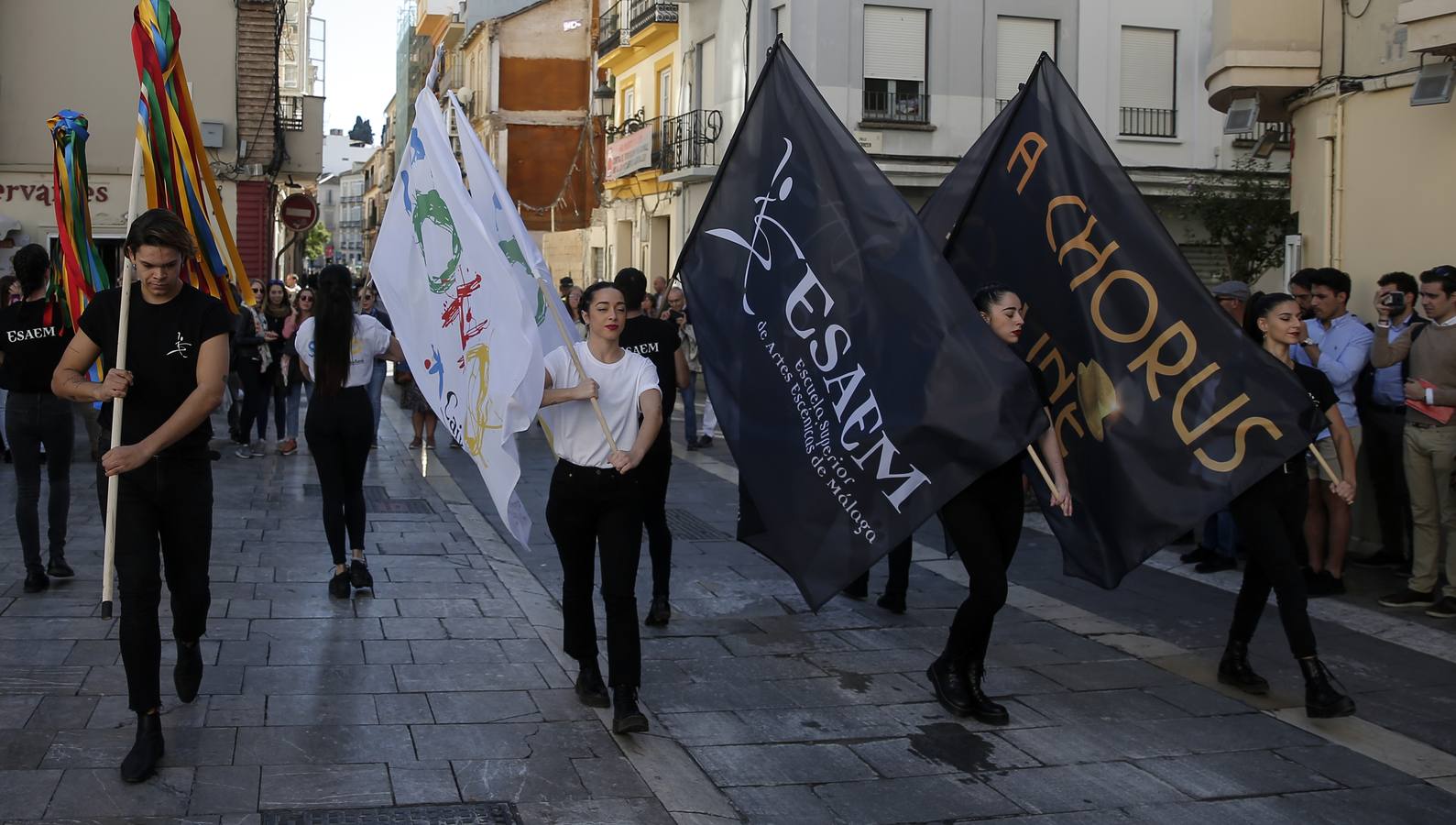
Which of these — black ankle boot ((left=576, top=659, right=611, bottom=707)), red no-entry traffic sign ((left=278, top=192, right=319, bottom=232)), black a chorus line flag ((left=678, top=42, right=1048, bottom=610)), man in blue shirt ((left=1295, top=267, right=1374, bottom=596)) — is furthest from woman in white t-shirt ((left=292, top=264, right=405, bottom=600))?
red no-entry traffic sign ((left=278, top=192, right=319, bottom=232))

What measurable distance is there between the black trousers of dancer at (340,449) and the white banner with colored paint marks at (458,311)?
3.84ft

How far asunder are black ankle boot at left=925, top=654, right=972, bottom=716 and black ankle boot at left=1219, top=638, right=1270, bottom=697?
52.6 inches

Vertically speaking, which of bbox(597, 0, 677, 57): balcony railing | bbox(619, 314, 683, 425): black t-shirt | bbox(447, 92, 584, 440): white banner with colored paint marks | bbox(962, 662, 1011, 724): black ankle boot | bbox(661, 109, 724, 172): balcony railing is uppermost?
bbox(597, 0, 677, 57): balcony railing

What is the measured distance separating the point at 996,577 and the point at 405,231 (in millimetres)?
3065

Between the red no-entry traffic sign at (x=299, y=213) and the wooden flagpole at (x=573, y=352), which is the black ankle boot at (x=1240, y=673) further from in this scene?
the red no-entry traffic sign at (x=299, y=213)

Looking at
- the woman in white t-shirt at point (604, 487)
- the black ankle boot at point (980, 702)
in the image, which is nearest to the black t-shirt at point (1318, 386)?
the black ankle boot at point (980, 702)

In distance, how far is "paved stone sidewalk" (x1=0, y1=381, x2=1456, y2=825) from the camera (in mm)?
4906

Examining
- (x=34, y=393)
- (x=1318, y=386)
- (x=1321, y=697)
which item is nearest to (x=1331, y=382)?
(x=1318, y=386)

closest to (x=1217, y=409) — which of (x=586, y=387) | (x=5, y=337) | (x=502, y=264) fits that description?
(x=586, y=387)

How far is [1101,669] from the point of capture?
6.75 metres

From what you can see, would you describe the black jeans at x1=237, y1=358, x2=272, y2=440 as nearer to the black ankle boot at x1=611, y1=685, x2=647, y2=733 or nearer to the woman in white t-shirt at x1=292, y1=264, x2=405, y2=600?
the woman in white t-shirt at x1=292, y1=264, x2=405, y2=600

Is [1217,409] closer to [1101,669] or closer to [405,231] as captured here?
[1101,669]

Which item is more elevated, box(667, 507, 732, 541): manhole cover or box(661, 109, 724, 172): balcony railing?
box(661, 109, 724, 172): balcony railing

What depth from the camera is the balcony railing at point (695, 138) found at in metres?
28.1
